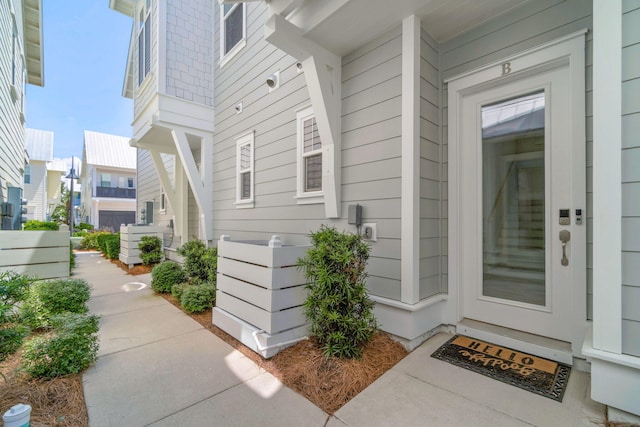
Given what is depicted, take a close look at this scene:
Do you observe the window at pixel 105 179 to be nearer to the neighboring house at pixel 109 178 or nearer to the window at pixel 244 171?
the neighboring house at pixel 109 178

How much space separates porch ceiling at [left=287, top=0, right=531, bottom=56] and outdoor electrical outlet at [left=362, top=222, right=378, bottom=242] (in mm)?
1941

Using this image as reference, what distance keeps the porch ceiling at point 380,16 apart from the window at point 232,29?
285 centimetres

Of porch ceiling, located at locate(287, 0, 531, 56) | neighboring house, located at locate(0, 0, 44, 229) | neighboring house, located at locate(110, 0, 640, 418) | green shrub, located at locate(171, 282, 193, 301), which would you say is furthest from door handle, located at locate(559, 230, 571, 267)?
neighboring house, located at locate(0, 0, 44, 229)

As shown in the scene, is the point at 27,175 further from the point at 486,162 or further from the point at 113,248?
the point at 486,162

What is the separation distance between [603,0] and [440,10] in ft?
3.91

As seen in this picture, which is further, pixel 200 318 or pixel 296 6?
pixel 200 318

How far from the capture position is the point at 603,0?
1.67m

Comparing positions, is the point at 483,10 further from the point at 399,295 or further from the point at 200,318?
the point at 200,318

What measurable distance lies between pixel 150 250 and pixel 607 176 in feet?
27.1

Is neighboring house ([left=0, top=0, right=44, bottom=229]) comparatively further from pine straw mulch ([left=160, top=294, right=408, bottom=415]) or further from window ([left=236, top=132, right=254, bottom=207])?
pine straw mulch ([left=160, top=294, right=408, bottom=415])

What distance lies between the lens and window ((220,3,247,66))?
16.9 ft

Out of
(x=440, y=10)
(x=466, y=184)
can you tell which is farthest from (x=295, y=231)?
(x=440, y=10)

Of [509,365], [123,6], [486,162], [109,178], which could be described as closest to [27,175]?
[109,178]

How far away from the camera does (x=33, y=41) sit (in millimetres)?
8695
